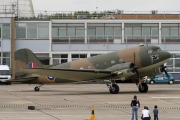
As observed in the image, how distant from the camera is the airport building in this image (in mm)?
82625

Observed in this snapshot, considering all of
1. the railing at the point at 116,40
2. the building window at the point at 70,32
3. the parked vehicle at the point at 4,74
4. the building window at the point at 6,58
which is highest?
the building window at the point at 70,32

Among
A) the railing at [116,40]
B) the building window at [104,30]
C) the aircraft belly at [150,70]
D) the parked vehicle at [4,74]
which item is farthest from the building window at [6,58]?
the aircraft belly at [150,70]

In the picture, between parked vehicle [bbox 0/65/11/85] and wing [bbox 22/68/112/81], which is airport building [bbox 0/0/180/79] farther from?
wing [bbox 22/68/112/81]

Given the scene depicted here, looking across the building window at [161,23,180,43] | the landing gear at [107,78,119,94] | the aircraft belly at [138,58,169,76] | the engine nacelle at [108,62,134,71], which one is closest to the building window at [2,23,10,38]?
the building window at [161,23,180,43]

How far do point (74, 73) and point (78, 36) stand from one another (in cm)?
3666

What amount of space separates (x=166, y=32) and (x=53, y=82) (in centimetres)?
3840

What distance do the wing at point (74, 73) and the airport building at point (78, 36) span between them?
3212cm

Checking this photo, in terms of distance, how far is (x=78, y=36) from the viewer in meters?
86.4

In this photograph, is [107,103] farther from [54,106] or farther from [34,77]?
[34,77]

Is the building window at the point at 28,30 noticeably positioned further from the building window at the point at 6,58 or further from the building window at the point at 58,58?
the building window at the point at 58,58

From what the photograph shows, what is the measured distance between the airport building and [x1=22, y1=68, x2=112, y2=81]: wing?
105 ft

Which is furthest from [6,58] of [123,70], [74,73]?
[123,70]

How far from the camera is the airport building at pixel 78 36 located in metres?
82.6

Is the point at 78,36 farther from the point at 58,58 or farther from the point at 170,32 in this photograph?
the point at 170,32
